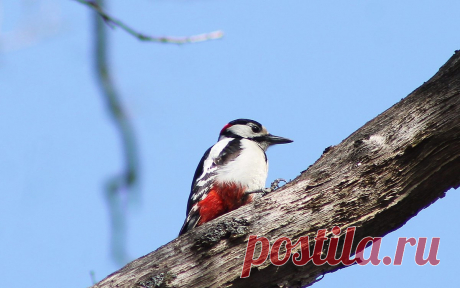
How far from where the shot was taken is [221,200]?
4039 millimetres

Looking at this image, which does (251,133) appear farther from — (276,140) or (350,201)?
(350,201)

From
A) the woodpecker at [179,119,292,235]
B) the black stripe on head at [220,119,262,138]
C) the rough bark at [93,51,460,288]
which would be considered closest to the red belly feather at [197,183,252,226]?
the woodpecker at [179,119,292,235]

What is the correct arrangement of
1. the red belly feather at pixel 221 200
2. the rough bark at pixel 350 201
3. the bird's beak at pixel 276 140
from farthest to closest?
1. the bird's beak at pixel 276 140
2. the red belly feather at pixel 221 200
3. the rough bark at pixel 350 201

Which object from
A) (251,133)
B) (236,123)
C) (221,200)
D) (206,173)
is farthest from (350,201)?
(236,123)

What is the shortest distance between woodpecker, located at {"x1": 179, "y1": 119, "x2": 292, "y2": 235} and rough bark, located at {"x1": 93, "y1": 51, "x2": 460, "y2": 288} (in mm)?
1370

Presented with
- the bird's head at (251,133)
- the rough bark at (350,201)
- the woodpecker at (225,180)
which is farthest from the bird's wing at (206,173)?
the rough bark at (350,201)

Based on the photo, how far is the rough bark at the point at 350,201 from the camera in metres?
2.39

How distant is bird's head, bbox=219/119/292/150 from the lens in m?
5.39

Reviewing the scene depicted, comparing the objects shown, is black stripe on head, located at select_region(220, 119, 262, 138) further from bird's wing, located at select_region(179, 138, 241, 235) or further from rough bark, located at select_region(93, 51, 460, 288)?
rough bark, located at select_region(93, 51, 460, 288)

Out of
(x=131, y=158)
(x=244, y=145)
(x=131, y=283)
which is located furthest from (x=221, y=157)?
(x=131, y=283)

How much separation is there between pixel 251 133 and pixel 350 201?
311 centimetres

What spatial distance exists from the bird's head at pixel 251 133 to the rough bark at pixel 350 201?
9.04ft

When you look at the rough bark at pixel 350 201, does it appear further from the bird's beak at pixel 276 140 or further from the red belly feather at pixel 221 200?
the bird's beak at pixel 276 140

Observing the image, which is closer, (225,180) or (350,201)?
(350,201)
